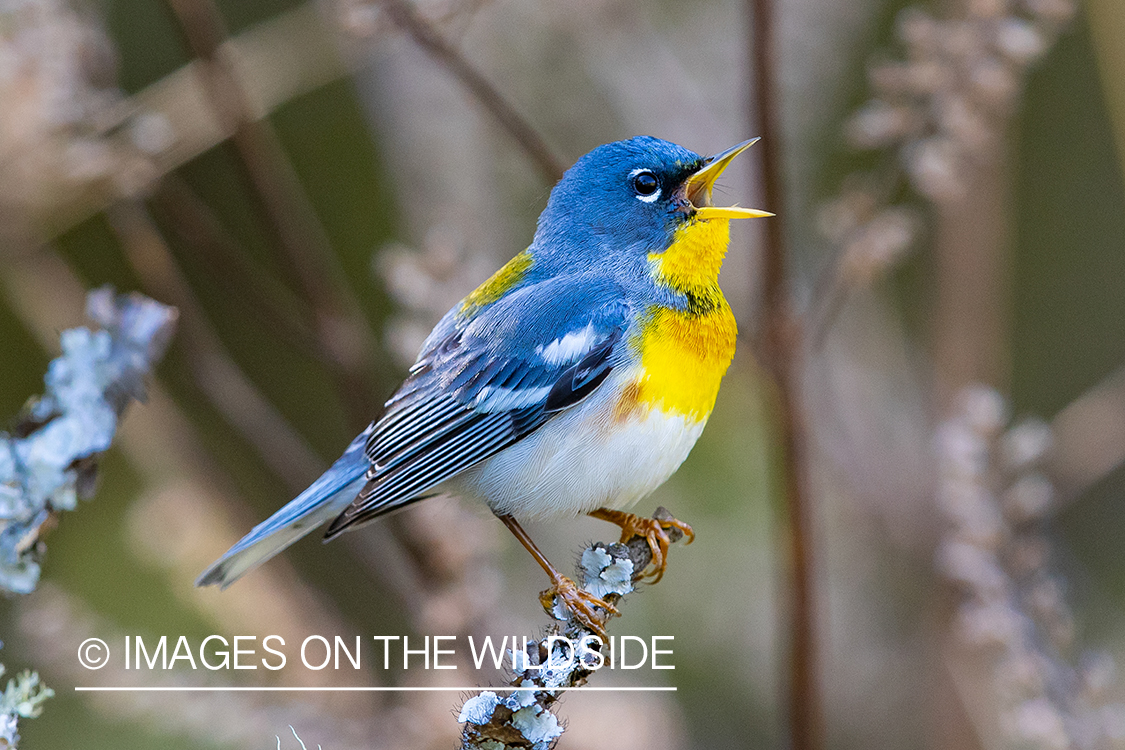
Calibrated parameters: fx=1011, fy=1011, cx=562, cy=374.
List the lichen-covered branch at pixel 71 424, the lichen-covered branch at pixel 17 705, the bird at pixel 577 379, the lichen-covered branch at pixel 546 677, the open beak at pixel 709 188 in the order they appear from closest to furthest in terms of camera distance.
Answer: the lichen-covered branch at pixel 17 705 < the lichen-covered branch at pixel 546 677 < the lichen-covered branch at pixel 71 424 < the open beak at pixel 709 188 < the bird at pixel 577 379

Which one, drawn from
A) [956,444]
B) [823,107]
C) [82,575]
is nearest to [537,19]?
[823,107]

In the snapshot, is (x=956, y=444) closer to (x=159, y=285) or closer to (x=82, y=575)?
(x=159, y=285)

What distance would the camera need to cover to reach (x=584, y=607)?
1436 mm

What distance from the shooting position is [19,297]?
9.13 ft

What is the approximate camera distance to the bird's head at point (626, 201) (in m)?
1.86

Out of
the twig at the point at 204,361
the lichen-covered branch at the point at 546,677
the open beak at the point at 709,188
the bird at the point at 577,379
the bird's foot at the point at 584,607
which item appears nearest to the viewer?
the lichen-covered branch at the point at 546,677

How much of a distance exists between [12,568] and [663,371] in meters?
1.03

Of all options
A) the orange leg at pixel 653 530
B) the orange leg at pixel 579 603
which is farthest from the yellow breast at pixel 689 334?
the orange leg at pixel 579 603

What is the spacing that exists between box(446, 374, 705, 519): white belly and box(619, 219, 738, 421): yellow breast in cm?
3

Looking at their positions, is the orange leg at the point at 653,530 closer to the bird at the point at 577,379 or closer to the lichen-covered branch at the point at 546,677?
the bird at the point at 577,379

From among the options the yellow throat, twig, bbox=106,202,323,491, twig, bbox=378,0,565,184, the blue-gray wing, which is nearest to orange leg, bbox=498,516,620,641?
the blue-gray wing

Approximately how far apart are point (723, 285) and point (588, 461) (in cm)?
142

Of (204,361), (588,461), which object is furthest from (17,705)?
(204,361)

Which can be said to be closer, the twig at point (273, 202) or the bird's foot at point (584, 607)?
the bird's foot at point (584, 607)
